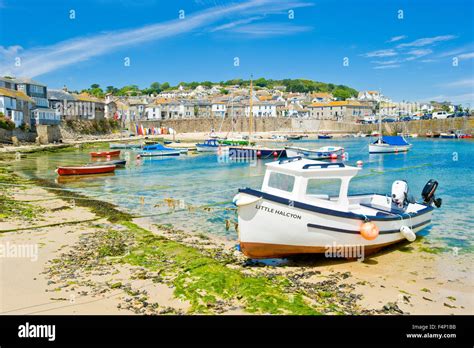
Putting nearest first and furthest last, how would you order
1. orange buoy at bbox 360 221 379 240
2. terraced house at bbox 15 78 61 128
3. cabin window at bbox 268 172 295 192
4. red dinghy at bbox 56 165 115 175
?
cabin window at bbox 268 172 295 192 < orange buoy at bbox 360 221 379 240 < red dinghy at bbox 56 165 115 175 < terraced house at bbox 15 78 61 128

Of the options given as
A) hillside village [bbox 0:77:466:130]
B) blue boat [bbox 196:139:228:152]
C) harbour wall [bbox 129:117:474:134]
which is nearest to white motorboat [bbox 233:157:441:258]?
blue boat [bbox 196:139:228:152]

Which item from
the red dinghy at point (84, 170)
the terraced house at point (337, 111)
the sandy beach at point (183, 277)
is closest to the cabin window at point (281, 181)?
the sandy beach at point (183, 277)

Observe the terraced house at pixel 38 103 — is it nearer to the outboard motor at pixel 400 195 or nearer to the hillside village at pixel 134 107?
the hillside village at pixel 134 107

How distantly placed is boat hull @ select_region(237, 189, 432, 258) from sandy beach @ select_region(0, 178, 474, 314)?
→ 61cm

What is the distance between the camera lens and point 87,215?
18.2 metres

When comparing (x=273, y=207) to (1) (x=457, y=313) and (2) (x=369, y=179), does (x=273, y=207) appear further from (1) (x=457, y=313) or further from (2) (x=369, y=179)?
(2) (x=369, y=179)

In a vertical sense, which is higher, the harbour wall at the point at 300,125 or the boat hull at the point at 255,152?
the harbour wall at the point at 300,125

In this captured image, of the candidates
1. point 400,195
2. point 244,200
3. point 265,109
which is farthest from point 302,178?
point 265,109

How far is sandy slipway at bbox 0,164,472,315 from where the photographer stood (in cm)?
872

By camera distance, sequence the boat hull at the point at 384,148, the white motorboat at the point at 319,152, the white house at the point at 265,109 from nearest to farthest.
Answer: the white motorboat at the point at 319,152
the boat hull at the point at 384,148
the white house at the point at 265,109

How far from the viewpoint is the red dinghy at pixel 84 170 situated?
3369 cm

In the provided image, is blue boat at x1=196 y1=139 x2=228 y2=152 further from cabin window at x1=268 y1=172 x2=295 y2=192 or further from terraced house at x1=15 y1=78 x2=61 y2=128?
cabin window at x1=268 y1=172 x2=295 y2=192

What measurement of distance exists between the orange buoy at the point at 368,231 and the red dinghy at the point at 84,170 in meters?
28.5

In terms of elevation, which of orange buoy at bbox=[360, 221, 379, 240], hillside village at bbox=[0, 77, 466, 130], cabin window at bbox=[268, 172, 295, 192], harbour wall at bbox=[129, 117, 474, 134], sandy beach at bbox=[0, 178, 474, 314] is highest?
hillside village at bbox=[0, 77, 466, 130]
